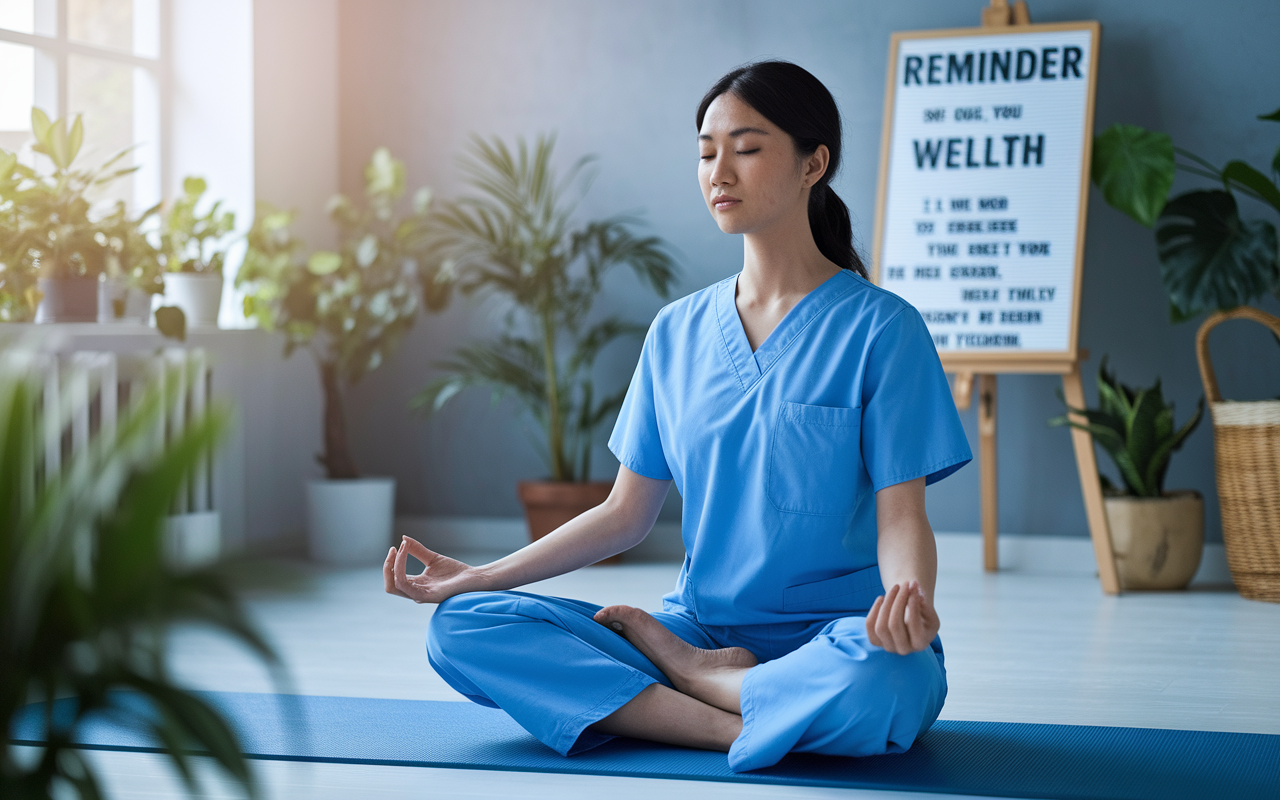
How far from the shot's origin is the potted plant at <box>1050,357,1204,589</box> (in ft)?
11.4

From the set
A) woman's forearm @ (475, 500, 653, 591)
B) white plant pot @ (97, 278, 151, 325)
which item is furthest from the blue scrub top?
white plant pot @ (97, 278, 151, 325)

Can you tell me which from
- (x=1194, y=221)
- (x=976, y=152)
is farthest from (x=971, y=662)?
(x=976, y=152)

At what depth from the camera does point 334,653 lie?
2672 millimetres

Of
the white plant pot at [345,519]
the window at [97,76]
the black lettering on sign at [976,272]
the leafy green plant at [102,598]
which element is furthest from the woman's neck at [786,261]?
the white plant pot at [345,519]

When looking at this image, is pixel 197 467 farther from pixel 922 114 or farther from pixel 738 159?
pixel 922 114

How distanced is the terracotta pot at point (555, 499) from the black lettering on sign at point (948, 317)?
110cm

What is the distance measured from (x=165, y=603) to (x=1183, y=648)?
236cm

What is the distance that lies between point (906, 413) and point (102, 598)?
1.11 metres

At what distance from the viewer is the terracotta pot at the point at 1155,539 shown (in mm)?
3465

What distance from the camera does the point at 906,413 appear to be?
1.71 meters

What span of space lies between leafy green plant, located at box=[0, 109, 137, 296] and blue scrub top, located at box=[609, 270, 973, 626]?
2092mm

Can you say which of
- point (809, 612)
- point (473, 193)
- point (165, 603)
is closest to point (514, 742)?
point (809, 612)

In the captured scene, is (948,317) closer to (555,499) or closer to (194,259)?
(555,499)

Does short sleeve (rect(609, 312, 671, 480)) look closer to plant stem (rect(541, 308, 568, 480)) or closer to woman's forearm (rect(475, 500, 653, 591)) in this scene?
woman's forearm (rect(475, 500, 653, 591))
